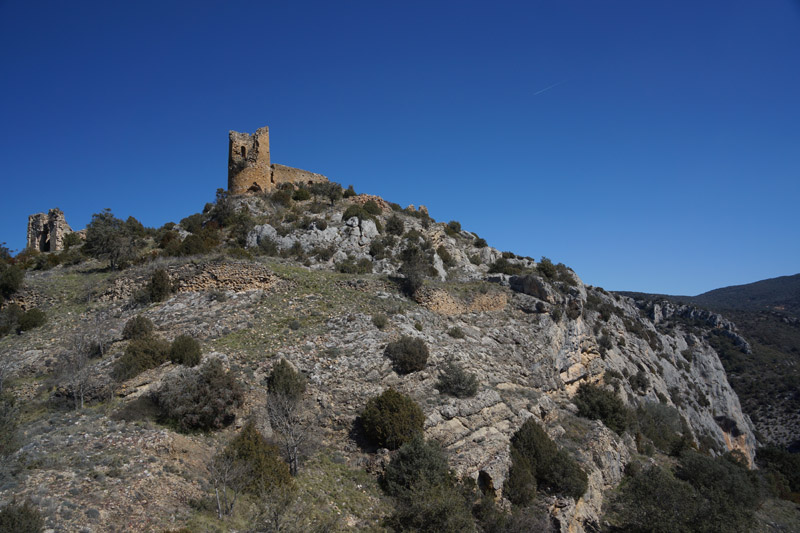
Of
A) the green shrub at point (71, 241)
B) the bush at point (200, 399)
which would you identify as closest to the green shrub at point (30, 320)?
Result: the bush at point (200, 399)

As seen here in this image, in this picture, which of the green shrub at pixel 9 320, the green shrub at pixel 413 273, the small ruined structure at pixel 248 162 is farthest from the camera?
the small ruined structure at pixel 248 162

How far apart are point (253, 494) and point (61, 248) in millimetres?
33303

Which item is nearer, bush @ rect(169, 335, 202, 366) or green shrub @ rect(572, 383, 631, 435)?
bush @ rect(169, 335, 202, 366)

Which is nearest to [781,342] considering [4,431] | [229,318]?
[229,318]

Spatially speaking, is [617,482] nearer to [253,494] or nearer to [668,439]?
[668,439]

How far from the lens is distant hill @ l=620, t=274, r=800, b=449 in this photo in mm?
43875

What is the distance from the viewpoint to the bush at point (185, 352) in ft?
49.9

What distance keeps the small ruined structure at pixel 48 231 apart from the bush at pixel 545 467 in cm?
3646

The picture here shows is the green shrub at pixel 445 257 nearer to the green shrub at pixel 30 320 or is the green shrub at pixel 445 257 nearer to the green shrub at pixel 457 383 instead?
the green shrub at pixel 457 383

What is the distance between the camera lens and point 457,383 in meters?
16.4

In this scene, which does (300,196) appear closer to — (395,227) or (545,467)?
(395,227)

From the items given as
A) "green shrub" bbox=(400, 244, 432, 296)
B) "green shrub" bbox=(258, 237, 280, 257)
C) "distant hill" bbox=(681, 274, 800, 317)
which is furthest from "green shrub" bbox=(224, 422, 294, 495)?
"distant hill" bbox=(681, 274, 800, 317)

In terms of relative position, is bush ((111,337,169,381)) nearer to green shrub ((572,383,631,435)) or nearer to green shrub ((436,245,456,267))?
green shrub ((572,383,631,435))

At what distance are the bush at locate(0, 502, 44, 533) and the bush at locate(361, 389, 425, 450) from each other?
8.38 m
